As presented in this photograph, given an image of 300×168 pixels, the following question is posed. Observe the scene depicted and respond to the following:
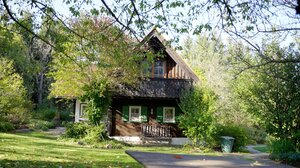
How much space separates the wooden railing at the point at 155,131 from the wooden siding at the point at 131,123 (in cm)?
75

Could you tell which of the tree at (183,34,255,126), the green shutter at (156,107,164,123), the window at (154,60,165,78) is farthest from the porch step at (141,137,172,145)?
the window at (154,60,165,78)

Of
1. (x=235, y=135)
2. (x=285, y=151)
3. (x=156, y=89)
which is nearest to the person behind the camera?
(x=285, y=151)

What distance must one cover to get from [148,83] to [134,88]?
0.95 meters

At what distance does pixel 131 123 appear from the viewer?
2266cm

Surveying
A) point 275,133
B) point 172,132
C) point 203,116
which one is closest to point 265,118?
point 275,133

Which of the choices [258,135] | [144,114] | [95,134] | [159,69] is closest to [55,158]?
[95,134]

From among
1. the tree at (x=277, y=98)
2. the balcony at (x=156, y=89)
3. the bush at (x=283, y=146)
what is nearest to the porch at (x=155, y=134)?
the balcony at (x=156, y=89)

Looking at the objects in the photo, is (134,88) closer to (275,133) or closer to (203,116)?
(203,116)

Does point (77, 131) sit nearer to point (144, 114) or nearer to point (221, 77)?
point (144, 114)

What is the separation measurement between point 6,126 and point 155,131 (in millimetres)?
9651

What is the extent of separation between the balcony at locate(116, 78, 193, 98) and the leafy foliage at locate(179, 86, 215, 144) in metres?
2.37

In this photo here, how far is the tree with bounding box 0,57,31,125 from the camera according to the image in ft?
71.5

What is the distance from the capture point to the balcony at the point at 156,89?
21.7 meters

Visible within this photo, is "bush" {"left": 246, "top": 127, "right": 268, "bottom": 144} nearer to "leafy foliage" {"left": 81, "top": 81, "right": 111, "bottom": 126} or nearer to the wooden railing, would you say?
the wooden railing
